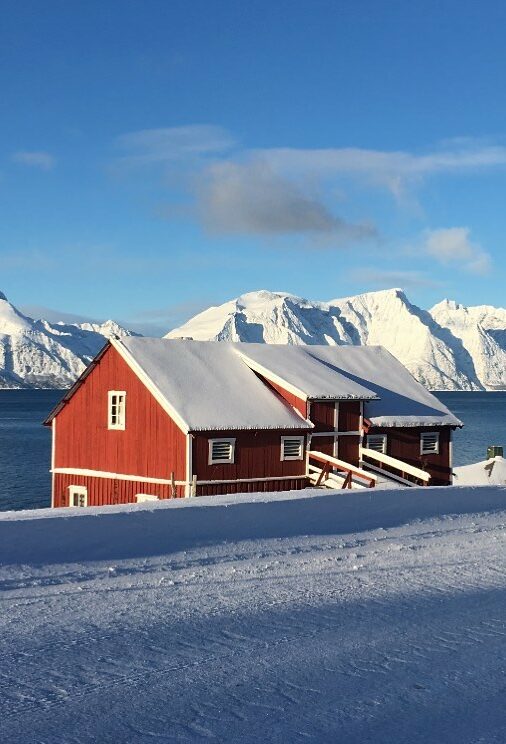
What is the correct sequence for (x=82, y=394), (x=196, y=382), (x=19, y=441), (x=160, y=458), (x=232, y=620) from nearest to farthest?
(x=232, y=620) → (x=160, y=458) → (x=196, y=382) → (x=82, y=394) → (x=19, y=441)

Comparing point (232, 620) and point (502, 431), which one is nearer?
point (232, 620)

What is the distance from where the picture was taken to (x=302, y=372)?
119 feet

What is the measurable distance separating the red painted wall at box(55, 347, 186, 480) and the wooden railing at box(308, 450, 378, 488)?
218 inches

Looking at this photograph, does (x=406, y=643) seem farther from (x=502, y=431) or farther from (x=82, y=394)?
(x=502, y=431)

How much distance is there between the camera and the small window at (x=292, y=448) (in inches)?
1292

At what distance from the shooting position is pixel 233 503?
19.5 meters

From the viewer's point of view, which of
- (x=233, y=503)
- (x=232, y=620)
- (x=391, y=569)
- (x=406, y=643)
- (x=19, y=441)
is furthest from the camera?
(x=19, y=441)

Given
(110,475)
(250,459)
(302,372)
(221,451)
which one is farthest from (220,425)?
(302,372)

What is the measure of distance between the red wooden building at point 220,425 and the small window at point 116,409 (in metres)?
0.04

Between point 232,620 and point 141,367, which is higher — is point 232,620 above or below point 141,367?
below

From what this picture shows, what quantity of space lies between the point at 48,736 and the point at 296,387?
27.4m

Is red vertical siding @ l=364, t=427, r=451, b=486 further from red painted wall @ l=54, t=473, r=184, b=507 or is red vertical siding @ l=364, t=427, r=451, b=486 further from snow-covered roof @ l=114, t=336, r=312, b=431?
red painted wall @ l=54, t=473, r=184, b=507

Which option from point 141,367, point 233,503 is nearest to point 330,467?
point 141,367

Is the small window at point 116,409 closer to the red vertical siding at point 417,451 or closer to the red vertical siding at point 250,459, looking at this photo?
the red vertical siding at point 250,459
